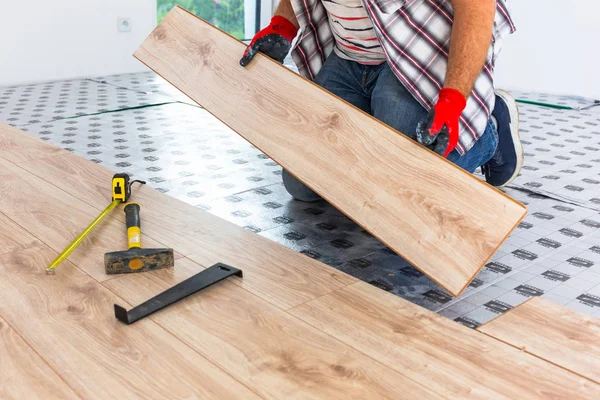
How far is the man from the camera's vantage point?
1.64 meters

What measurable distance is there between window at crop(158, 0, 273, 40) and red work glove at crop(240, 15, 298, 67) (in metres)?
4.09

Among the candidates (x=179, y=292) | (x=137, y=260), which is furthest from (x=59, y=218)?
(x=179, y=292)

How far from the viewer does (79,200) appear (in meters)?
1.75

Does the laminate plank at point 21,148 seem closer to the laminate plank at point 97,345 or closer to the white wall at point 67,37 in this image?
the laminate plank at point 97,345

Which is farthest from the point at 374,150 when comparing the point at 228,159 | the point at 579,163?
the point at 579,163

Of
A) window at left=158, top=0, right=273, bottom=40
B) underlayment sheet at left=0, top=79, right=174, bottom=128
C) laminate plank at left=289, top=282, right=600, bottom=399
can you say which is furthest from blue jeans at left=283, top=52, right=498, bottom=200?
window at left=158, top=0, right=273, bottom=40

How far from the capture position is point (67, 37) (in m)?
4.95

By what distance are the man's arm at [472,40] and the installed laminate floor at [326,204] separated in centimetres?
58

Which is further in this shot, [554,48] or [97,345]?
[554,48]

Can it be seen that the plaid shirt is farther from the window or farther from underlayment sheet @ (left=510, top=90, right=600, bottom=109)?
the window

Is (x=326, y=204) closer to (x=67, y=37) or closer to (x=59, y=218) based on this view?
(x=59, y=218)

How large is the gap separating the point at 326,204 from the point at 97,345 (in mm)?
1415

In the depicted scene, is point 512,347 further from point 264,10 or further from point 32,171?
point 264,10

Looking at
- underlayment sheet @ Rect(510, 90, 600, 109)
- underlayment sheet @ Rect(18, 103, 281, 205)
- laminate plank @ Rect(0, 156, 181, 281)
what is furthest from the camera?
underlayment sheet @ Rect(510, 90, 600, 109)
